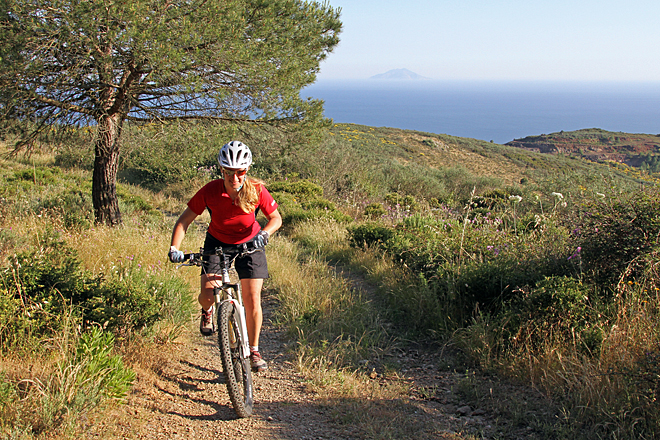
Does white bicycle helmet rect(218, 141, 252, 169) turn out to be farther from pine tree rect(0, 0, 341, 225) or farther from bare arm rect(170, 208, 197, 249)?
pine tree rect(0, 0, 341, 225)

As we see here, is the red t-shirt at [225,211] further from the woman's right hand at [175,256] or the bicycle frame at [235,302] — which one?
A: the woman's right hand at [175,256]

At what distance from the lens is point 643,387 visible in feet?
9.38

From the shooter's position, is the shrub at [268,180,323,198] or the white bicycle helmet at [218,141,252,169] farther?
the shrub at [268,180,323,198]

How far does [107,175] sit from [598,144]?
62987 mm

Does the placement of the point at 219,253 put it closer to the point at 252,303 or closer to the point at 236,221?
the point at 236,221

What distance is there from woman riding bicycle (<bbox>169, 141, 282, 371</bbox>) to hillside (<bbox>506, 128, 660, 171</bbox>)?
1952 inches

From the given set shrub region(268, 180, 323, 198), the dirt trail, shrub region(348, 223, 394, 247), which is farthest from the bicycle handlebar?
shrub region(268, 180, 323, 198)

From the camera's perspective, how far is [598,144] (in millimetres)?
56500

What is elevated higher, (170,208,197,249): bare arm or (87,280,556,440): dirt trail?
(170,208,197,249): bare arm

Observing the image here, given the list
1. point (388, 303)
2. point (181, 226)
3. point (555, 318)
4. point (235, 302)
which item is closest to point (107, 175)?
point (181, 226)

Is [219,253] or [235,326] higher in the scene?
[219,253]

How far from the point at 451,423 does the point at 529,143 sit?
7139 cm

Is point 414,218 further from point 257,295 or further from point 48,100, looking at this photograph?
point 48,100

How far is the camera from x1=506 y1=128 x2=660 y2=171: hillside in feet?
159
